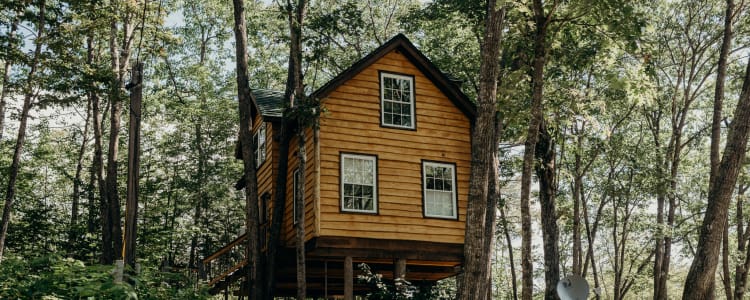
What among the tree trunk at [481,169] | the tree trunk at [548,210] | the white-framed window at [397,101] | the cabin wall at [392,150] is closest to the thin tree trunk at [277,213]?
the cabin wall at [392,150]

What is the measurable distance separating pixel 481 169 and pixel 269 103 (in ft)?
35.7

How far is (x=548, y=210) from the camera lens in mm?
20297

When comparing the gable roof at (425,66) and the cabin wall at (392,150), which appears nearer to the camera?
the cabin wall at (392,150)

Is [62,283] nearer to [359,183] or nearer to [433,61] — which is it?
[359,183]

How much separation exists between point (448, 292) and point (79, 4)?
14361 mm

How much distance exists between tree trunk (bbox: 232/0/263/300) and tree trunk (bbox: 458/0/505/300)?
7.49 m

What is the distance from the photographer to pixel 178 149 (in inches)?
1436

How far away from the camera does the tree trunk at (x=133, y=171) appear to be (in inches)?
611

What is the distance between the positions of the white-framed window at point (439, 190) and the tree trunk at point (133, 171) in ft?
26.6

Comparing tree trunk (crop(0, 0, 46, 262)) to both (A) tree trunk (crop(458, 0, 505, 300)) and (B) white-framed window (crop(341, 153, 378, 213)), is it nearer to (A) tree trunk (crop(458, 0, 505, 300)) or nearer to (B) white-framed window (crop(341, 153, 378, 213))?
(B) white-framed window (crop(341, 153, 378, 213))

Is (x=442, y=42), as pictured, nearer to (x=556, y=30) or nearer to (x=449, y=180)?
(x=449, y=180)

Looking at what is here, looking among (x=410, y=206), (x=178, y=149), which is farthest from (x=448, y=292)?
(x=178, y=149)

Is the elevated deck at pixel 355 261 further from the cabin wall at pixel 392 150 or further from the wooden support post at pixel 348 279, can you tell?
the cabin wall at pixel 392 150

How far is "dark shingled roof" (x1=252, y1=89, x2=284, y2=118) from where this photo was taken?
2250 centimetres
